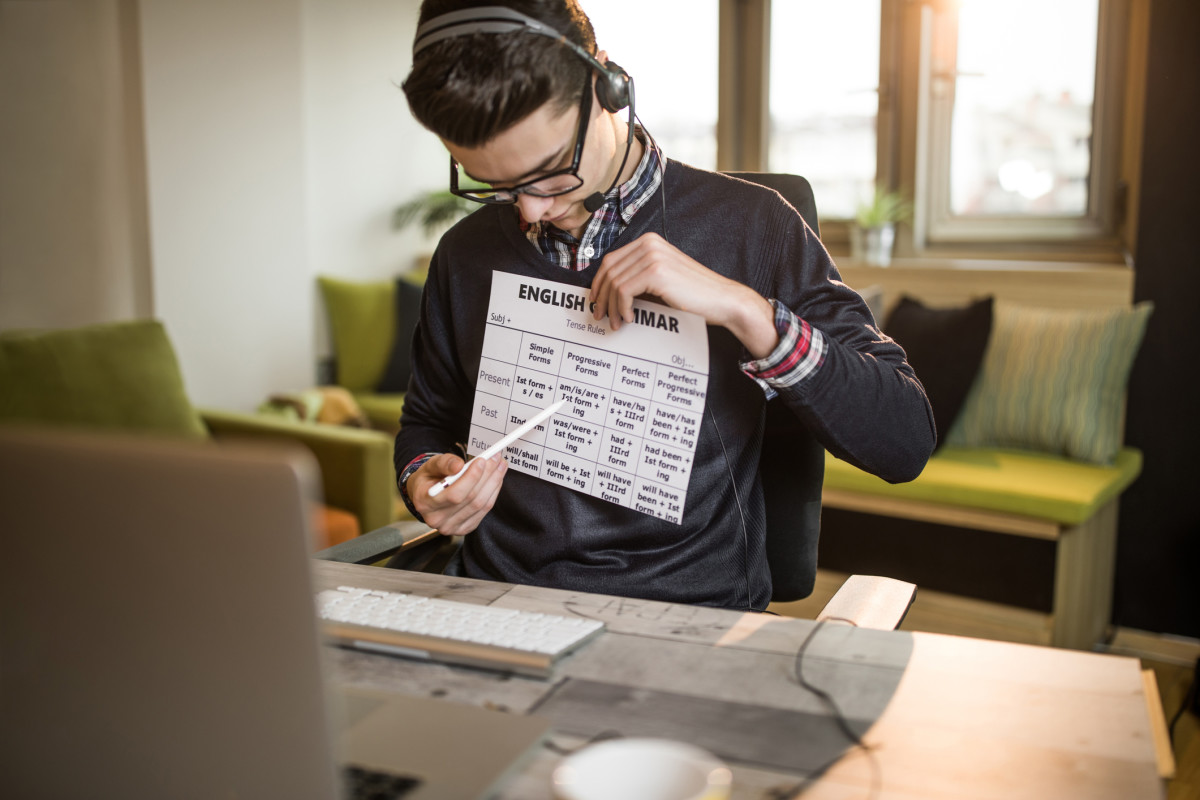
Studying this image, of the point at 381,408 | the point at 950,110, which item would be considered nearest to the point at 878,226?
the point at 950,110

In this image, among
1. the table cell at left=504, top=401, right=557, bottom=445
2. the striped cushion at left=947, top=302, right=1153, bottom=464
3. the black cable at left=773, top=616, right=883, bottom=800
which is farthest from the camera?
the striped cushion at left=947, top=302, right=1153, bottom=464

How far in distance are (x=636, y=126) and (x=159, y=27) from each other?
92.8 inches

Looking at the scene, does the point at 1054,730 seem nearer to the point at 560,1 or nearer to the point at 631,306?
the point at 631,306

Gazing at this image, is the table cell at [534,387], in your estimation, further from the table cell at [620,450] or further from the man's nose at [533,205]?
the man's nose at [533,205]

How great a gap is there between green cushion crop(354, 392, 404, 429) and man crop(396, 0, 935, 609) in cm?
213

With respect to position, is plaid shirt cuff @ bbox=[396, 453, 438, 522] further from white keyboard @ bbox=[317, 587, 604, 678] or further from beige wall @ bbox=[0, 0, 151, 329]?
beige wall @ bbox=[0, 0, 151, 329]

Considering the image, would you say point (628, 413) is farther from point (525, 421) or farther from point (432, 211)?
point (432, 211)

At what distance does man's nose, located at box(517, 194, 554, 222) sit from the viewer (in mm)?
1066

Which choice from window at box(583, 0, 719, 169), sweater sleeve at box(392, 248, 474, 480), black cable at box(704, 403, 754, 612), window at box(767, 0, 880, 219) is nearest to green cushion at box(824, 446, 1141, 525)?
black cable at box(704, 403, 754, 612)

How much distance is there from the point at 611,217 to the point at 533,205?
0.48 feet

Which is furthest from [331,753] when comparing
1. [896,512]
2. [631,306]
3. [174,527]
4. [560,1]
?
[896,512]

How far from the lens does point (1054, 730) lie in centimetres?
67

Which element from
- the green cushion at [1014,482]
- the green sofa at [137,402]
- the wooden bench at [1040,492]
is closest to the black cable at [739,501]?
the green cushion at [1014,482]

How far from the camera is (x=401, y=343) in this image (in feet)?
12.1
